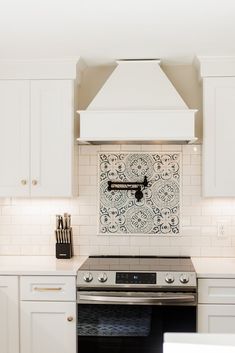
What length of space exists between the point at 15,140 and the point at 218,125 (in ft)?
4.90

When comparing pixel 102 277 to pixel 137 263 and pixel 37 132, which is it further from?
pixel 37 132

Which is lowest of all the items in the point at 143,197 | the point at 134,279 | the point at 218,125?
the point at 134,279

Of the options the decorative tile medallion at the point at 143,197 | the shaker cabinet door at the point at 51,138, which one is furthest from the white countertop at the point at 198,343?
the decorative tile medallion at the point at 143,197

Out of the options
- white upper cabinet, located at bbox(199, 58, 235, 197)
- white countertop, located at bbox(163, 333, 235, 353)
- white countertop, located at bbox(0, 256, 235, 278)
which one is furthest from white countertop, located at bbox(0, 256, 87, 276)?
white countertop, located at bbox(163, 333, 235, 353)

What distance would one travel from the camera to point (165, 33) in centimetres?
287

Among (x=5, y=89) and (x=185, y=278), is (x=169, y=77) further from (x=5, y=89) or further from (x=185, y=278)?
(x=185, y=278)

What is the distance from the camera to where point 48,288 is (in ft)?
10.3

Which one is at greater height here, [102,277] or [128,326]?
[102,277]

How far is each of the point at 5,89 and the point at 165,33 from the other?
129 centimetres

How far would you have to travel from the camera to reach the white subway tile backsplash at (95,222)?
3.68 metres

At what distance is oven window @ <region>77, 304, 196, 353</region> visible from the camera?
3.04 meters

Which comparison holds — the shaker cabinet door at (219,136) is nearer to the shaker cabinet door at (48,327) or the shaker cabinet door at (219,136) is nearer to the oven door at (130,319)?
the oven door at (130,319)

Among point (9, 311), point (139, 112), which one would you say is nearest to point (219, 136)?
point (139, 112)

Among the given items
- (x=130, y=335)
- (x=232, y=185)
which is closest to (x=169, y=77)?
(x=232, y=185)
